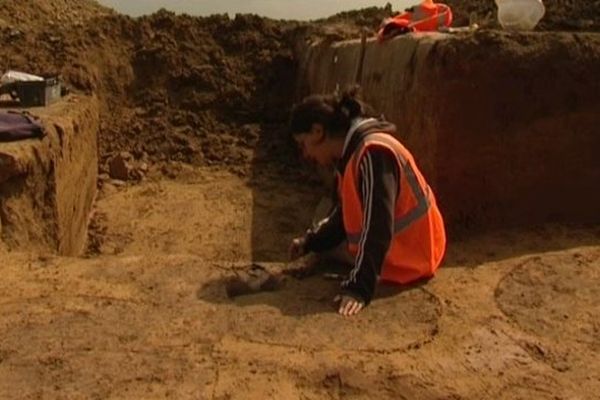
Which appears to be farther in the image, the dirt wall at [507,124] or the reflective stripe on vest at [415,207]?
the dirt wall at [507,124]

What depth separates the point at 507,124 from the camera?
457 cm

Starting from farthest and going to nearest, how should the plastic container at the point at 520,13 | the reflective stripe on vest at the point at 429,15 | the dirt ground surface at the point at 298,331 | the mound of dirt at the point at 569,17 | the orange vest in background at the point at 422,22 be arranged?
the mound of dirt at the point at 569,17
the reflective stripe on vest at the point at 429,15
the orange vest in background at the point at 422,22
the plastic container at the point at 520,13
the dirt ground surface at the point at 298,331

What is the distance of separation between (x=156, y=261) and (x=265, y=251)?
245 centimetres

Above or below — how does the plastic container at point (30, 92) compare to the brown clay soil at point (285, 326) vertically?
above

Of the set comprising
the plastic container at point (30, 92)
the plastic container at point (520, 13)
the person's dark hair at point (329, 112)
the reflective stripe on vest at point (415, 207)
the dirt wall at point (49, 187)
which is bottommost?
the dirt wall at point (49, 187)

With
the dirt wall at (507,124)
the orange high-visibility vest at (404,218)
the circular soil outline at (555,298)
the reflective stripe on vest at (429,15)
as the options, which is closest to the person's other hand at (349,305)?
the orange high-visibility vest at (404,218)

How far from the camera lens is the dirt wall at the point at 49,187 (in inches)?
166

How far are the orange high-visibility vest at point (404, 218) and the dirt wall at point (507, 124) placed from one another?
1.06m

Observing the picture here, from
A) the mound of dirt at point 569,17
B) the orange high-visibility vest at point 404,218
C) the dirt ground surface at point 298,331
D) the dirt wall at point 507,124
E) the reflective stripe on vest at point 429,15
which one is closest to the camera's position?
the dirt ground surface at point 298,331

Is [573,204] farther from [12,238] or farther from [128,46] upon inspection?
[128,46]

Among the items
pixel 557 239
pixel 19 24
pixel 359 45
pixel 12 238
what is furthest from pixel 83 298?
pixel 19 24

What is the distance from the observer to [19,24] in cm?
1103

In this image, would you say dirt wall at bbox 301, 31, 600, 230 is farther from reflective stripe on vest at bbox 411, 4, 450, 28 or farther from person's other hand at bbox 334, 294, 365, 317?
person's other hand at bbox 334, 294, 365, 317

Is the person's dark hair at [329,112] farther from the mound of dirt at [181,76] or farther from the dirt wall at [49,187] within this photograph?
the mound of dirt at [181,76]
